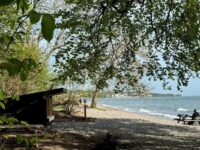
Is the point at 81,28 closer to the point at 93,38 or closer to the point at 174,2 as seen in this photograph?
the point at 93,38

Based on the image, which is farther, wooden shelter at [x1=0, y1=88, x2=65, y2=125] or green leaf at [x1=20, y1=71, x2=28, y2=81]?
wooden shelter at [x1=0, y1=88, x2=65, y2=125]

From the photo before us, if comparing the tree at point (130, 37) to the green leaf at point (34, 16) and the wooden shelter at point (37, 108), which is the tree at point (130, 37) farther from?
the green leaf at point (34, 16)

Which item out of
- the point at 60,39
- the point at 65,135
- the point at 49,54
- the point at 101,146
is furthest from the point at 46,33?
the point at 60,39

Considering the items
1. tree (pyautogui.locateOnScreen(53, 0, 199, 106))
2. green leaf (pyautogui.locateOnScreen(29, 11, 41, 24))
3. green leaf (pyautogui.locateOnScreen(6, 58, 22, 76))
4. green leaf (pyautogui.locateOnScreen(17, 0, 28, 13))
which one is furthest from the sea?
green leaf (pyautogui.locateOnScreen(29, 11, 41, 24))

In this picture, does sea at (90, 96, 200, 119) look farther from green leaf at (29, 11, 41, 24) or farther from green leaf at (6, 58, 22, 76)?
green leaf at (29, 11, 41, 24)

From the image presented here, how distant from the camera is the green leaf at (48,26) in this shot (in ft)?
5.86

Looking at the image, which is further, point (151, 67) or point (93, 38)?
point (151, 67)

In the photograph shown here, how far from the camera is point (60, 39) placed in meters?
36.1

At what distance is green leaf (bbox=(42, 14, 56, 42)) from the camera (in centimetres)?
179

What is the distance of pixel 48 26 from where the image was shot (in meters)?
1.80

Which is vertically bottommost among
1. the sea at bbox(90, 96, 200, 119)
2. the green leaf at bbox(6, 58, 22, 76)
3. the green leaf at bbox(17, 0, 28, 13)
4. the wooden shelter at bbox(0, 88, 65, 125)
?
the sea at bbox(90, 96, 200, 119)

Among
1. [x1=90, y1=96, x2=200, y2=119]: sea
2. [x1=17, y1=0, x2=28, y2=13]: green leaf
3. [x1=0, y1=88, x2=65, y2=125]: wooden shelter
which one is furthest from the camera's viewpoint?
[x1=90, y1=96, x2=200, y2=119]: sea

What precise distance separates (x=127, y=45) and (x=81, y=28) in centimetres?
206

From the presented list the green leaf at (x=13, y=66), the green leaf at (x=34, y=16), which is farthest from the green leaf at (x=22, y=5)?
the green leaf at (x=13, y=66)
